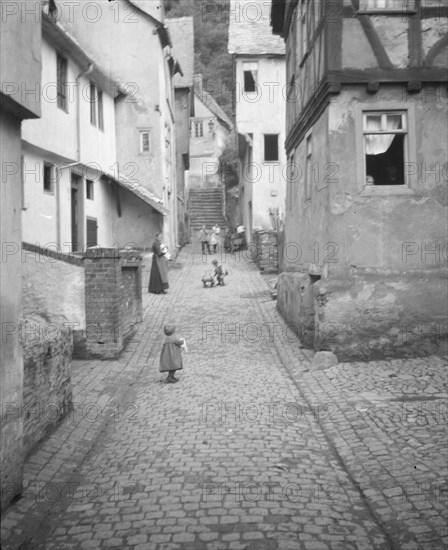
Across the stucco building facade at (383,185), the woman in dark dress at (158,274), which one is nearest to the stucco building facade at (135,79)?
the woman in dark dress at (158,274)

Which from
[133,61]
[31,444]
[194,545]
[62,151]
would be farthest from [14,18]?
[133,61]

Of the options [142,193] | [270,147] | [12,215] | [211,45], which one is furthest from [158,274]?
[211,45]

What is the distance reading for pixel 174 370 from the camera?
912cm

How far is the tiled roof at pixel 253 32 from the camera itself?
2716 centimetres

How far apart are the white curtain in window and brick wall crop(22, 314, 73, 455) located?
20.5 ft

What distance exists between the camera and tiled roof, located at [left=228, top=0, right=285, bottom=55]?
27.2 meters

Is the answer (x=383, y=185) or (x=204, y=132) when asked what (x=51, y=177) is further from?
(x=204, y=132)

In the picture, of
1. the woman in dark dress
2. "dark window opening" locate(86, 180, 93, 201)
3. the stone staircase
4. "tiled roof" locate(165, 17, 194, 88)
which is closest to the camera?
the woman in dark dress

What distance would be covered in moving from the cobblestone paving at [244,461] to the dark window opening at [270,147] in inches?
725

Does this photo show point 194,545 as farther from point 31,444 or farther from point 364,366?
point 364,366

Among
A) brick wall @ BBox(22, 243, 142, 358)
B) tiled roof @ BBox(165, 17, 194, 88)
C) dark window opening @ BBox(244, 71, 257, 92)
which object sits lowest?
brick wall @ BBox(22, 243, 142, 358)

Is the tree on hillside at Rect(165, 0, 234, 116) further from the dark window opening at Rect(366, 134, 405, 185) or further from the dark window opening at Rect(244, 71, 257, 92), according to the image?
the dark window opening at Rect(366, 134, 405, 185)

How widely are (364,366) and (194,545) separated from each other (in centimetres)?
593

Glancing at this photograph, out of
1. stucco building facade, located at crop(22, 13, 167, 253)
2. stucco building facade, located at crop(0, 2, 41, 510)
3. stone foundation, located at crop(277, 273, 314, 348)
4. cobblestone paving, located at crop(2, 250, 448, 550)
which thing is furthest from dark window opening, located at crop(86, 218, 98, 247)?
stucco building facade, located at crop(0, 2, 41, 510)
